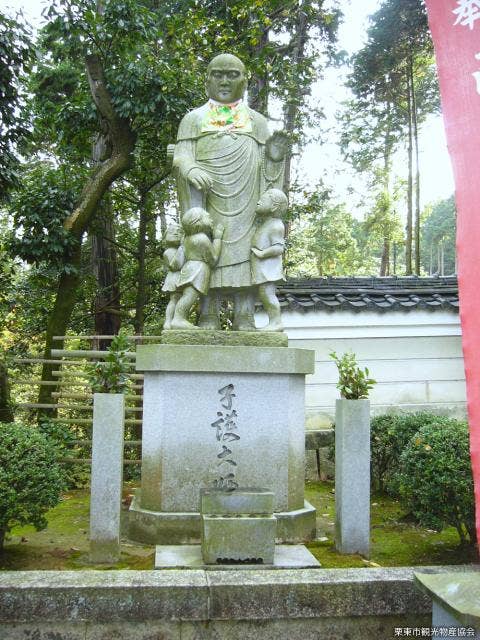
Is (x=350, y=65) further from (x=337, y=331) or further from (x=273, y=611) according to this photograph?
(x=273, y=611)

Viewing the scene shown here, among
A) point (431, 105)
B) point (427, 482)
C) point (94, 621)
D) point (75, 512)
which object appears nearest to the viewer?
point (94, 621)

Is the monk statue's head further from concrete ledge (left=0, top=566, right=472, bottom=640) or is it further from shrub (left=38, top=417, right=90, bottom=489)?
shrub (left=38, top=417, right=90, bottom=489)

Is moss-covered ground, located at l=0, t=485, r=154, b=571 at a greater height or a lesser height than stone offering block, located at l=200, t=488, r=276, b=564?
lesser

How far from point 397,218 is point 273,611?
22782mm

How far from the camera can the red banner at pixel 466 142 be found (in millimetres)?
2784

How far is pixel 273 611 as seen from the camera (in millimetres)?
3381

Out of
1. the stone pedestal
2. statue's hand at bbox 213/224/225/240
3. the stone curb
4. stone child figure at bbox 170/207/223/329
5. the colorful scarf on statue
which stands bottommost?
the stone curb

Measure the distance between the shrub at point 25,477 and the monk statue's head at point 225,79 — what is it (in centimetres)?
364

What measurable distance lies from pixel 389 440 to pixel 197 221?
3.47 m

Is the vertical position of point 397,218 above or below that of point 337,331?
above

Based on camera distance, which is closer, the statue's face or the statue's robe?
the statue's robe

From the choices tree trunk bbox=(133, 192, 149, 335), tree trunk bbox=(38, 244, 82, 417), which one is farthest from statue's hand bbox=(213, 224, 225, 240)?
tree trunk bbox=(133, 192, 149, 335)

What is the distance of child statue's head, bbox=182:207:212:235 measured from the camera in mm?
5406

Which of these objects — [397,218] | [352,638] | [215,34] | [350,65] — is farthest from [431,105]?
[352,638]
